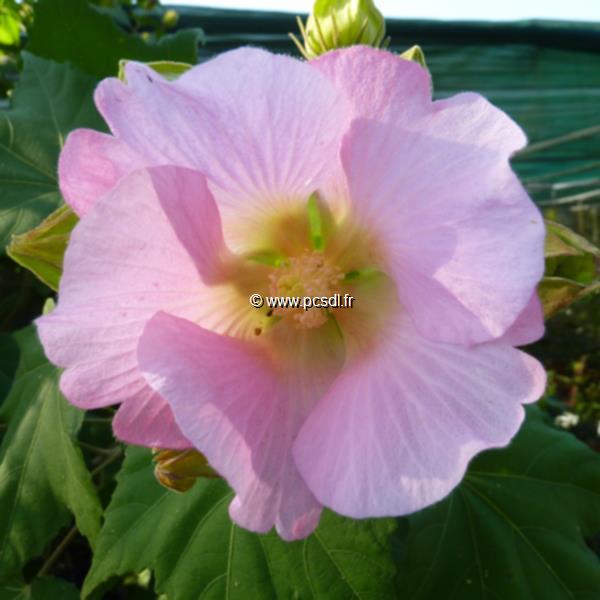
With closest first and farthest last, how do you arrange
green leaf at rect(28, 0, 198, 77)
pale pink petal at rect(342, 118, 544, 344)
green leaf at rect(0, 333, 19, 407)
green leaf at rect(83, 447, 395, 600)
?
pale pink petal at rect(342, 118, 544, 344) → green leaf at rect(83, 447, 395, 600) → green leaf at rect(28, 0, 198, 77) → green leaf at rect(0, 333, 19, 407)

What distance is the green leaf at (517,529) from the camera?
104 centimetres

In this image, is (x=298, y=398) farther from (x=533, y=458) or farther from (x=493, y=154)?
(x=533, y=458)

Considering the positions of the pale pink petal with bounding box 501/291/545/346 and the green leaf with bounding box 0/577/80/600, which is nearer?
the pale pink petal with bounding box 501/291/545/346

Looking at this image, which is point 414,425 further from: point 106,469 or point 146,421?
point 106,469

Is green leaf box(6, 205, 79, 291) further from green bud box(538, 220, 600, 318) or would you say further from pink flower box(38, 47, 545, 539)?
green bud box(538, 220, 600, 318)

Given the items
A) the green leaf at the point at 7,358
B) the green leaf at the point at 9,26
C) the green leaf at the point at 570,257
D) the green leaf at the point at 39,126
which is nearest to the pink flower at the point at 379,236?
the green leaf at the point at 570,257

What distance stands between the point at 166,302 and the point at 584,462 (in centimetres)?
78

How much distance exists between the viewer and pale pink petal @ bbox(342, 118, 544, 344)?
0.55 m

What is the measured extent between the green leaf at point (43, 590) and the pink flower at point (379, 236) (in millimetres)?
750

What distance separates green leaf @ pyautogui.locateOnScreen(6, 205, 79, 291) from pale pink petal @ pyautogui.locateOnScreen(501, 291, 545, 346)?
0.43 meters

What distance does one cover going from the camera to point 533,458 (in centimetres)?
114

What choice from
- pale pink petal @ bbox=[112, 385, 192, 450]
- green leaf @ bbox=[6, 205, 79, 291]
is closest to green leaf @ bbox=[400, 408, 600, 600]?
pale pink petal @ bbox=[112, 385, 192, 450]

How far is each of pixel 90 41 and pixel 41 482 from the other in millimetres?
869

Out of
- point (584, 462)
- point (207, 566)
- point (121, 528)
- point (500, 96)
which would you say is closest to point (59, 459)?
point (121, 528)
